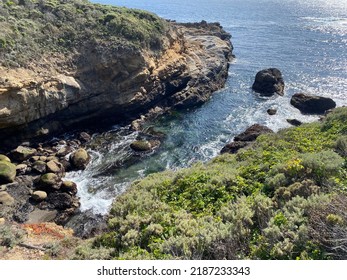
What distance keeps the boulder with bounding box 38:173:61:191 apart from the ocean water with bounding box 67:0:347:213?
1.73m

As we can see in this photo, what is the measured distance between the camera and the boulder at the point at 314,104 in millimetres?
38469

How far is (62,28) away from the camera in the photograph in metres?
34.9

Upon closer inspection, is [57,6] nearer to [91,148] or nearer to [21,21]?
[21,21]

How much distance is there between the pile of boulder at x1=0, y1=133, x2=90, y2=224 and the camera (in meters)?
21.3

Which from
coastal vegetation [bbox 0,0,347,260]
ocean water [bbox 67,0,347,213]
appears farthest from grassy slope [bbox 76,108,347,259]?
ocean water [bbox 67,0,347,213]

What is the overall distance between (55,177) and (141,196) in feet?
44.8

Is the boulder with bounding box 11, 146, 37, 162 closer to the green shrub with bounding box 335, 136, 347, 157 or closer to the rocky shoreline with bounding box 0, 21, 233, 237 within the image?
the rocky shoreline with bounding box 0, 21, 233, 237

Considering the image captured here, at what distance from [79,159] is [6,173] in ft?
17.6

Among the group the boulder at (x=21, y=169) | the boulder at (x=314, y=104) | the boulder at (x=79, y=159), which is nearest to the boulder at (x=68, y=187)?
the boulder at (x=79, y=159)

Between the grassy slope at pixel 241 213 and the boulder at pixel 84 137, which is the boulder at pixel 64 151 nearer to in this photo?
the boulder at pixel 84 137

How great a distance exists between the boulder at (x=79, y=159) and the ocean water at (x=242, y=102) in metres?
0.56

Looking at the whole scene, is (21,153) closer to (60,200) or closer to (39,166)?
(39,166)

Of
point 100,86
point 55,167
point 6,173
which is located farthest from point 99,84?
point 6,173

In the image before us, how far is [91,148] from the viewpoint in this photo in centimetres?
2964
